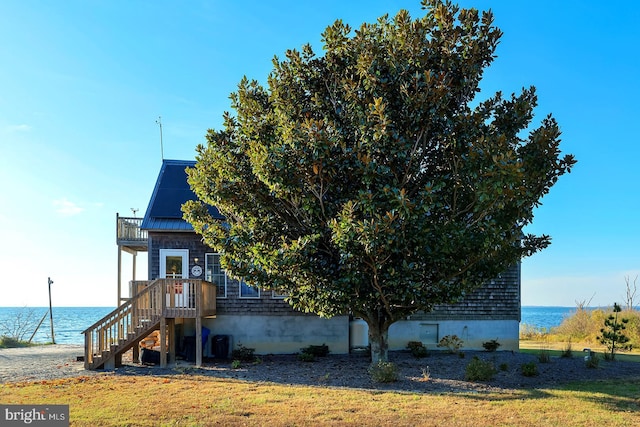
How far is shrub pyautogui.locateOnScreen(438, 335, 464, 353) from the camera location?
1616 centimetres

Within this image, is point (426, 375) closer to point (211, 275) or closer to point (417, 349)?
point (417, 349)

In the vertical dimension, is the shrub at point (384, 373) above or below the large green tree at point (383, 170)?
below

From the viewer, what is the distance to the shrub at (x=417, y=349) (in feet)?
48.9

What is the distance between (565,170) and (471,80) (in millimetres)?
2753

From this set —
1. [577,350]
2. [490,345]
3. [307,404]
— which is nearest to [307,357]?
[307,404]

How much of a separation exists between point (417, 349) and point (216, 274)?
20.9ft

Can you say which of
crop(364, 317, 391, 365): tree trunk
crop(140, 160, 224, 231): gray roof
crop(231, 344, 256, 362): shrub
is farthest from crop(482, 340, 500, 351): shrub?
crop(140, 160, 224, 231): gray roof

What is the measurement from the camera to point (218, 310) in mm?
15711

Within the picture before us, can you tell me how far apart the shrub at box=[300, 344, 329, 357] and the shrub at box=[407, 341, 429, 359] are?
2.56m

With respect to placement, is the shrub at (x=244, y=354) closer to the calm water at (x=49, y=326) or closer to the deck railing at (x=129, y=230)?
the deck railing at (x=129, y=230)

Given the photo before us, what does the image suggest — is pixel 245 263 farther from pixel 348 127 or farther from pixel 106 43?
pixel 106 43

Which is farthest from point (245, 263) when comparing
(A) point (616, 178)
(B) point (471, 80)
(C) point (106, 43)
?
(A) point (616, 178)

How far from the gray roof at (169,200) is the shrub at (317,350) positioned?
4685mm

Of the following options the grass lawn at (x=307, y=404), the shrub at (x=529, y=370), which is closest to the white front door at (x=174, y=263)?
the grass lawn at (x=307, y=404)
